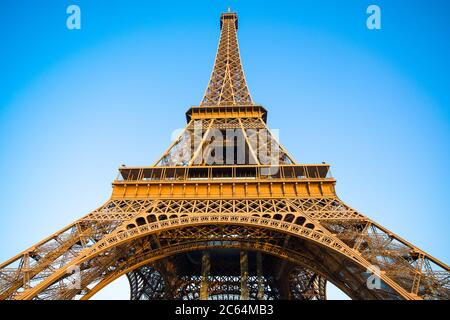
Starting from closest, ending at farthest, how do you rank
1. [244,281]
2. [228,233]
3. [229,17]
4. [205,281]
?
[228,233]
[244,281]
[205,281]
[229,17]

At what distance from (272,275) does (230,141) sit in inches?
412

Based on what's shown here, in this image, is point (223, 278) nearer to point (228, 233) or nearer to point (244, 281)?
point (244, 281)

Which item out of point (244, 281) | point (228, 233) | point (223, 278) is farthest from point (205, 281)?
point (223, 278)

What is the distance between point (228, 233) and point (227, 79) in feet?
53.1

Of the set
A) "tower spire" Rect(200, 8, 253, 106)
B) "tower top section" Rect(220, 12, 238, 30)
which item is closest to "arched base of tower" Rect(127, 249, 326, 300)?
"tower spire" Rect(200, 8, 253, 106)

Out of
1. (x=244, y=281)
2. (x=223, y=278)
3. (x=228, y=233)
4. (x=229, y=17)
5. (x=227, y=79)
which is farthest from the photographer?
(x=229, y=17)

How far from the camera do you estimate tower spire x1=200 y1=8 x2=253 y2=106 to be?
79.2 feet

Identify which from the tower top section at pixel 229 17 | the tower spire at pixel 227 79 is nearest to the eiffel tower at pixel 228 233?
the tower spire at pixel 227 79

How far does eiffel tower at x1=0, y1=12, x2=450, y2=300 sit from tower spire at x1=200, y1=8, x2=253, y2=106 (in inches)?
81.9

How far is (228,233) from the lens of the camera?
575 inches

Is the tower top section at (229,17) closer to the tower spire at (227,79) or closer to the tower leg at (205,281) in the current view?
the tower spire at (227,79)

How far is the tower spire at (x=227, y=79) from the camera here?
24152mm

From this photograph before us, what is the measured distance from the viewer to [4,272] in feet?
35.1

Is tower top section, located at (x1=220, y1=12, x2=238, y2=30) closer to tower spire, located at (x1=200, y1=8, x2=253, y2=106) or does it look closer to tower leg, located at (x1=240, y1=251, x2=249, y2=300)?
tower spire, located at (x1=200, y1=8, x2=253, y2=106)
